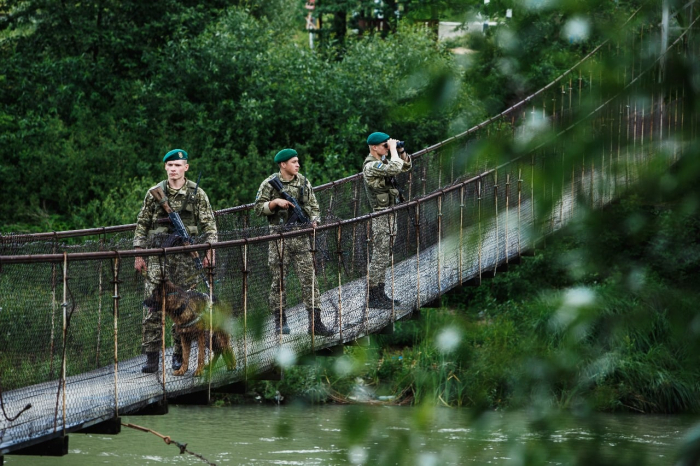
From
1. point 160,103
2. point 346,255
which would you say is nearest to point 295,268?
point 346,255

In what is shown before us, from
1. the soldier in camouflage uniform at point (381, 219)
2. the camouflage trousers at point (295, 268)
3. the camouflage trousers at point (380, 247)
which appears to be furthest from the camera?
the camouflage trousers at point (380, 247)

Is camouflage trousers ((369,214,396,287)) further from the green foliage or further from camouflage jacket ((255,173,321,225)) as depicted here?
the green foliage

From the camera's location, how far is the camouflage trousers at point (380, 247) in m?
7.52

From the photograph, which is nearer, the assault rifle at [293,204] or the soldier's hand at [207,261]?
the soldier's hand at [207,261]

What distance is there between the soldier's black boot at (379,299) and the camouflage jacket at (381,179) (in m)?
0.67

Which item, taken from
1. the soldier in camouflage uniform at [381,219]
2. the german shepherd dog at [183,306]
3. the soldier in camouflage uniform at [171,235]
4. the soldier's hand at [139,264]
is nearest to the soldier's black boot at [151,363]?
the soldier in camouflage uniform at [171,235]

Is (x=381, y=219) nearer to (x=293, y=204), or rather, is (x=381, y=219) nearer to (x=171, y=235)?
(x=293, y=204)

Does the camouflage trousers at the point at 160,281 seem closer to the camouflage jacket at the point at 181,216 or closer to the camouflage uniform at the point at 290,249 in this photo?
the camouflage jacket at the point at 181,216

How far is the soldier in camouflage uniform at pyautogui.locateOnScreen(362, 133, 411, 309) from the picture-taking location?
7.40 metres

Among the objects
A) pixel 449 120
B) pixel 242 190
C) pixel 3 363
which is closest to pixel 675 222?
pixel 449 120

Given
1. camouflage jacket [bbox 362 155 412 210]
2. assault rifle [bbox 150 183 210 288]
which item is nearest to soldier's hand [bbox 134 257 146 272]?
assault rifle [bbox 150 183 210 288]

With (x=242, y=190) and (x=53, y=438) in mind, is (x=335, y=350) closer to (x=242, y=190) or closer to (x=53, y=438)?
(x=53, y=438)

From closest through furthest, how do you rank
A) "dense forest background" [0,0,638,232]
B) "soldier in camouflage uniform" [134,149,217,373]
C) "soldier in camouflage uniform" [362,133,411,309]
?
1. "soldier in camouflage uniform" [134,149,217,373]
2. "soldier in camouflage uniform" [362,133,411,309]
3. "dense forest background" [0,0,638,232]

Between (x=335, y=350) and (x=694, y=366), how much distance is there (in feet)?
17.5
